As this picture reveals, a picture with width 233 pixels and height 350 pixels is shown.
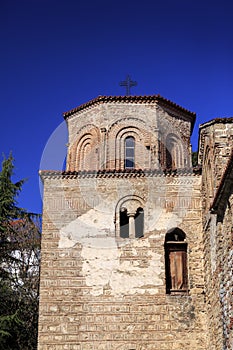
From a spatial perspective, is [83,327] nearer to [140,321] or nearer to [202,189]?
[140,321]

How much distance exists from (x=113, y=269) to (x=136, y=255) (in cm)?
70

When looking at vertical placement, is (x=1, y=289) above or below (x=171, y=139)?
below

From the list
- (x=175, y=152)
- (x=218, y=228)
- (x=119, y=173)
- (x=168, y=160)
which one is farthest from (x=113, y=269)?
(x=175, y=152)

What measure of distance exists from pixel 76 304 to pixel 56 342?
101 centimetres

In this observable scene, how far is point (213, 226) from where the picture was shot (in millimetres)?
11062

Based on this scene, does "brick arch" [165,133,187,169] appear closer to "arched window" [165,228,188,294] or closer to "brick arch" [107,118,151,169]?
"brick arch" [107,118,151,169]

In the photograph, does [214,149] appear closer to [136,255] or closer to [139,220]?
[139,220]

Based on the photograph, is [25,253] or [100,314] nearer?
[100,314]

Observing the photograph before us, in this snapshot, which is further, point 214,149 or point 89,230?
point 89,230

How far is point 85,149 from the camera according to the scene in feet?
51.9

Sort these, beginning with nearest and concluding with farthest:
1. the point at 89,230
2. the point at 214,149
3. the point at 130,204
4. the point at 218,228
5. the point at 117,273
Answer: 1. the point at 218,228
2. the point at 214,149
3. the point at 117,273
4. the point at 89,230
5. the point at 130,204

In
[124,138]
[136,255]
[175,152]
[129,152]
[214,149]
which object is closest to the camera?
[214,149]

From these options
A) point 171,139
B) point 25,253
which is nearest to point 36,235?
point 25,253

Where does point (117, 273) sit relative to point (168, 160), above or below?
below
